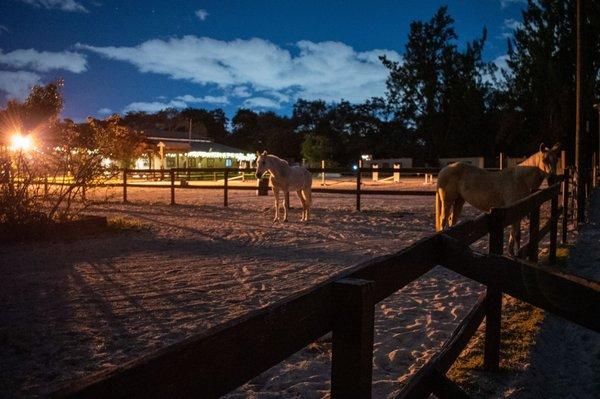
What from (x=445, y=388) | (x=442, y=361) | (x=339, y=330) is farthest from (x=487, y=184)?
(x=339, y=330)

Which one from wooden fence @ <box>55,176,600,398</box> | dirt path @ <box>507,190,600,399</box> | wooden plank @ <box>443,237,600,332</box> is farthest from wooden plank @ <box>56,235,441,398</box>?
dirt path @ <box>507,190,600,399</box>

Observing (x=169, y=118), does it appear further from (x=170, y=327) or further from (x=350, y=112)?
(x=170, y=327)

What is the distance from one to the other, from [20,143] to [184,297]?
5955 millimetres

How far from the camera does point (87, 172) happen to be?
8695 millimetres

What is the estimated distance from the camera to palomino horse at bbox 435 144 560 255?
22.5 feet

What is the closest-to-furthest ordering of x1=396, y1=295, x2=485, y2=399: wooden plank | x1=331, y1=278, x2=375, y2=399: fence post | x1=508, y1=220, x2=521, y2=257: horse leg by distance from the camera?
1. x1=331, y1=278, x2=375, y2=399: fence post
2. x1=396, y1=295, x2=485, y2=399: wooden plank
3. x1=508, y1=220, x2=521, y2=257: horse leg

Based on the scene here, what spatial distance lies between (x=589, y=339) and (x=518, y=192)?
345cm

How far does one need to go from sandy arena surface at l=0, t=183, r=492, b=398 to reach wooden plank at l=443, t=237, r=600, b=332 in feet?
4.15

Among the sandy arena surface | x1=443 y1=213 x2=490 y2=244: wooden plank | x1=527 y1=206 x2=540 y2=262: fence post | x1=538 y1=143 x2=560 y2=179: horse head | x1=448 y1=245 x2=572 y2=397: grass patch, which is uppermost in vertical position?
x1=538 y1=143 x2=560 y2=179: horse head

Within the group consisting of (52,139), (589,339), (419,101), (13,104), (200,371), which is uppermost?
(419,101)

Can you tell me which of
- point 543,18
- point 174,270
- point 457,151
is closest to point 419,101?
point 457,151

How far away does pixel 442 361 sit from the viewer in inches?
90.2

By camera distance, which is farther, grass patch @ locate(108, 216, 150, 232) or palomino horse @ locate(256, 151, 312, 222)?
palomino horse @ locate(256, 151, 312, 222)

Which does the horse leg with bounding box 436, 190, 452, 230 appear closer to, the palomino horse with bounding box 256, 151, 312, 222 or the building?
the palomino horse with bounding box 256, 151, 312, 222
